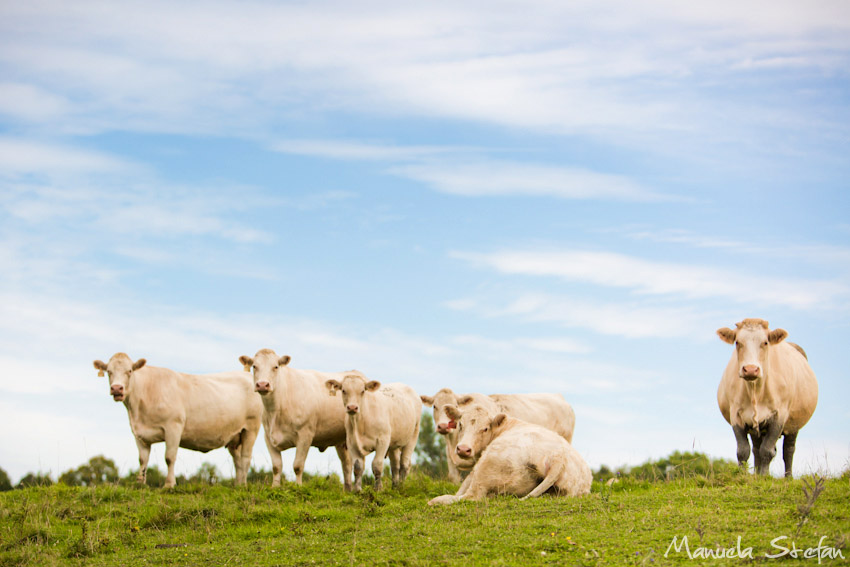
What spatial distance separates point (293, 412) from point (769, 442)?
10643 mm

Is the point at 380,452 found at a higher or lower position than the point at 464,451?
higher

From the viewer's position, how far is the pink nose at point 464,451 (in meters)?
14.4

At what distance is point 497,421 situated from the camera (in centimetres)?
1485

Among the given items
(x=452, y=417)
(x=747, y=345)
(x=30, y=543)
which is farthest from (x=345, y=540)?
(x=747, y=345)

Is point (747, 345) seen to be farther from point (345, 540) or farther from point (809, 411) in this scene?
point (345, 540)

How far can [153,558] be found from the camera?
40.9 feet

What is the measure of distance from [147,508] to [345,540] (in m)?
6.64

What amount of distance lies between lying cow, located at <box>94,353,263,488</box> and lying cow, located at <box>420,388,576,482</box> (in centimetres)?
575

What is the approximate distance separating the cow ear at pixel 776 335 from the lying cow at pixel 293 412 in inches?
384

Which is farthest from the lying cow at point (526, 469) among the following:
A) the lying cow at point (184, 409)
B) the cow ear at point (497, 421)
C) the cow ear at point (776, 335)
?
the lying cow at point (184, 409)

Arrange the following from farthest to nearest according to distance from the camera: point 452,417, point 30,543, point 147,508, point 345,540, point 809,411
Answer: point 809,411
point 147,508
point 452,417
point 30,543
point 345,540

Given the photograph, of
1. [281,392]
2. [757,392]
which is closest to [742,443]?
[757,392]

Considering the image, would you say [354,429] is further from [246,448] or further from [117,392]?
[117,392]

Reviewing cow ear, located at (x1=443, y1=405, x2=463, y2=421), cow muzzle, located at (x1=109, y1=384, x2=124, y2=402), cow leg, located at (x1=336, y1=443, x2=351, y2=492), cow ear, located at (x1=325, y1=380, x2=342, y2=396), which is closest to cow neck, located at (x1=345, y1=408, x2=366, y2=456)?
cow leg, located at (x1=336, y1=443, x2=351, y2=492)
